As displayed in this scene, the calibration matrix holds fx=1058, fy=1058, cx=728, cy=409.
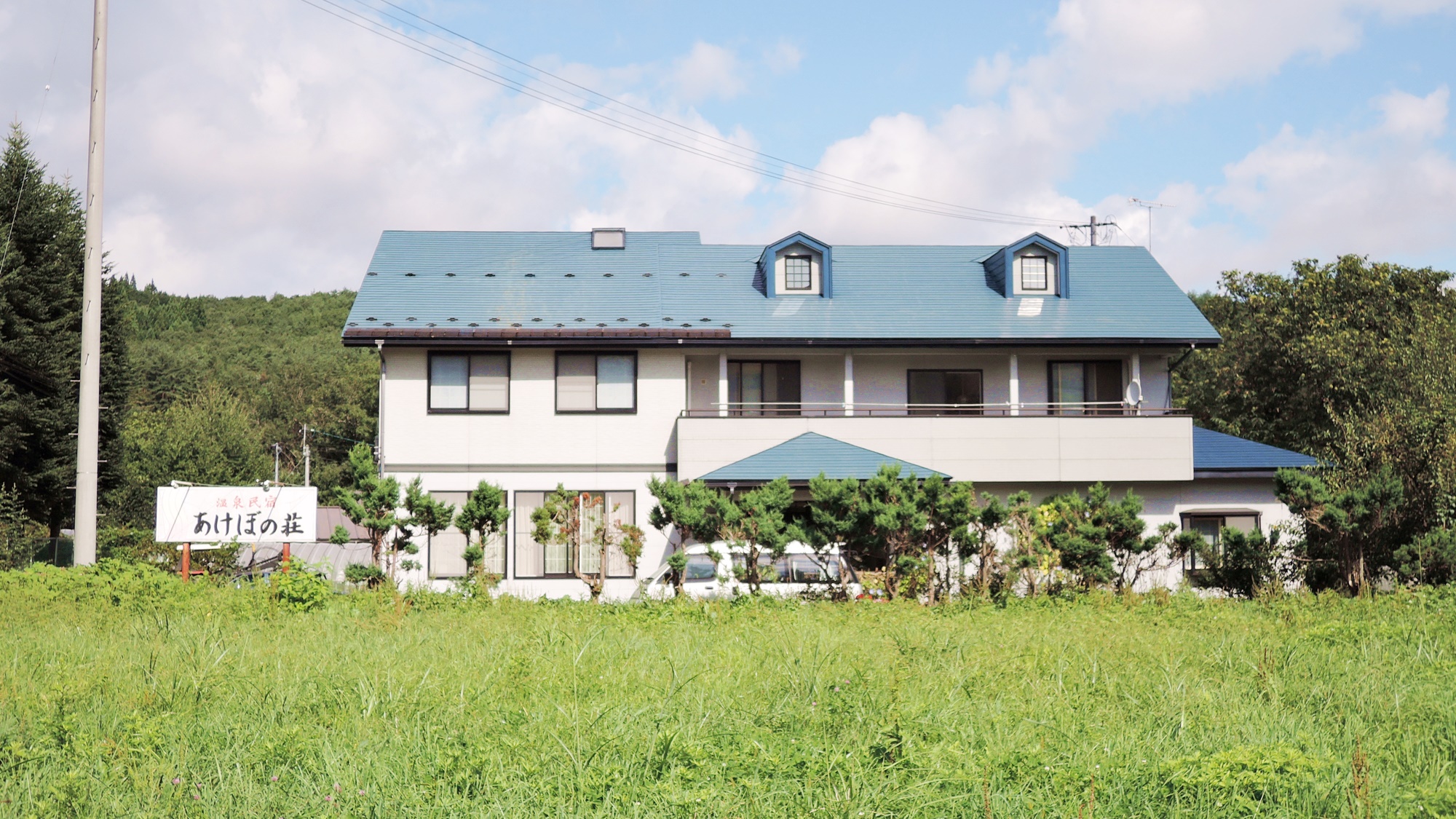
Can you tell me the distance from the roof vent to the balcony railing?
484cm

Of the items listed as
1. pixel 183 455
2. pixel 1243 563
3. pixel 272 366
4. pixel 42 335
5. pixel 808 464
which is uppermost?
pixel 272 366

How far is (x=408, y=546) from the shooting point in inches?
628

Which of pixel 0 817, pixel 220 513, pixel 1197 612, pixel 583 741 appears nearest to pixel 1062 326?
pixel 1197 612

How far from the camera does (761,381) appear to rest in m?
22.7

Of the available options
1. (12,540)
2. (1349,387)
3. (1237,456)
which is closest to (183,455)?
(12,540)

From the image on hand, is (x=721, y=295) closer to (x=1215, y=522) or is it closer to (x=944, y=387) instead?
(x=944, y=387)

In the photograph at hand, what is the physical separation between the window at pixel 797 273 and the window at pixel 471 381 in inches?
254

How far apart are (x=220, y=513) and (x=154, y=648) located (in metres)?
8.56

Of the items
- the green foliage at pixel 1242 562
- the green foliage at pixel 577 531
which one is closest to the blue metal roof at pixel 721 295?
the green foliage at pixel 577 531

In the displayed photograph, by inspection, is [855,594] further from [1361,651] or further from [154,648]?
[154,648]

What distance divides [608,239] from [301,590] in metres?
13.3

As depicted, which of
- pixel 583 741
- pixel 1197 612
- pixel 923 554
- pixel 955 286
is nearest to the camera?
pixel 583 741

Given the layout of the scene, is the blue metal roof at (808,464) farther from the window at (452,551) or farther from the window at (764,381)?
the window at (452,551)

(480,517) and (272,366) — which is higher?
(272,366)
